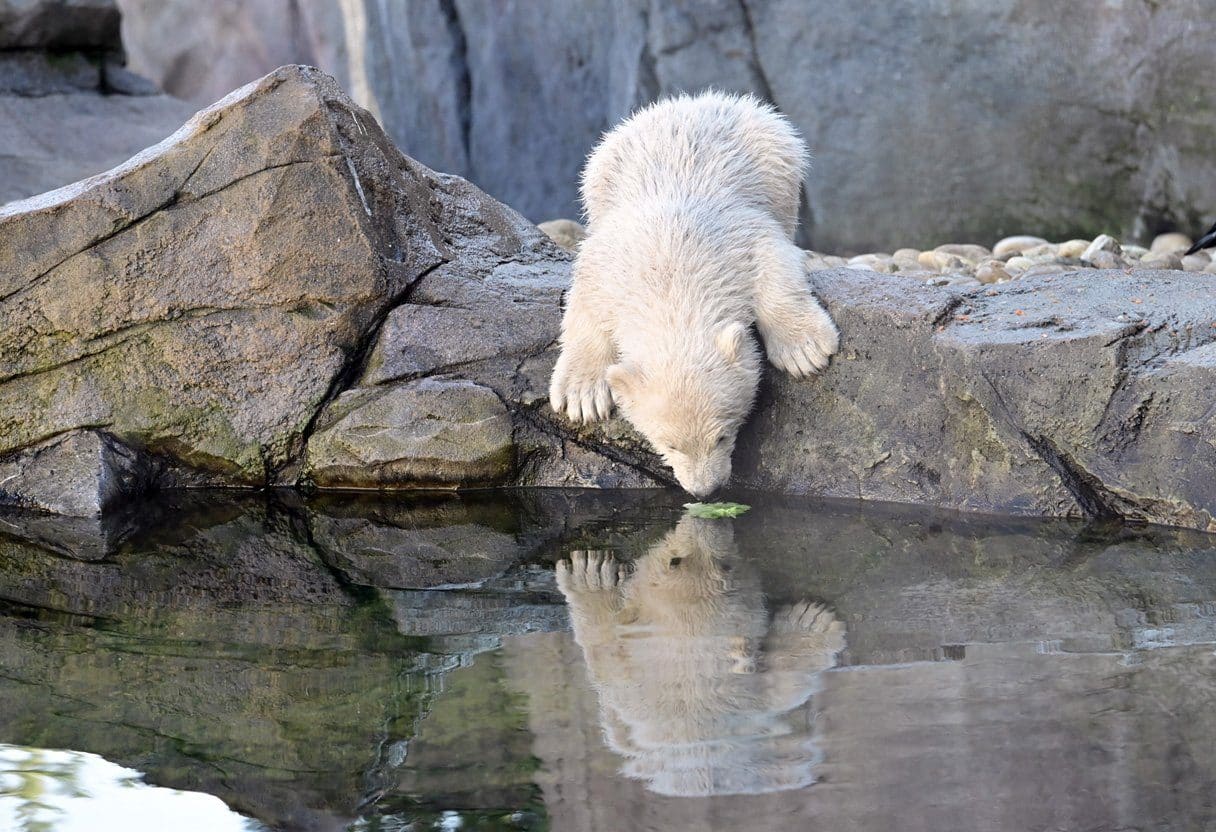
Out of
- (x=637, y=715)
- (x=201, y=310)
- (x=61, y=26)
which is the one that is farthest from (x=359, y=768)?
(x=61, y=26)

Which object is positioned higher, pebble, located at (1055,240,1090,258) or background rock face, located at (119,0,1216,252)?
background rock face, located at (119,0,1216,252)

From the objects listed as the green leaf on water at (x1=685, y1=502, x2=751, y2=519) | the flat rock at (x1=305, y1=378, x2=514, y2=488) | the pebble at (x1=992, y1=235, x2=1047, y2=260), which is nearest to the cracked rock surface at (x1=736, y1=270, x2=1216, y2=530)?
the green leaf on water at (x1=685, y1=502, x2=751, y2=519)

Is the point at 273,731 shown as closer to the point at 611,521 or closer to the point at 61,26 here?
the point at 611,521

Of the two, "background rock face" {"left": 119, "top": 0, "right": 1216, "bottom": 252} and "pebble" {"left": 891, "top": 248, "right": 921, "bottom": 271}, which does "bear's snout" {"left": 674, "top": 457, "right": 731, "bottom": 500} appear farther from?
"background rock face" {"left": 119, "top": 0, "right": 1216, "bottom": 252}

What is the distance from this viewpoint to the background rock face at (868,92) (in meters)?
9.05

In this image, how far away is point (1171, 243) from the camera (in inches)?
356

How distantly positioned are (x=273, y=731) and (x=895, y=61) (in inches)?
323

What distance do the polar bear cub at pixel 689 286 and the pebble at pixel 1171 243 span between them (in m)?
4.18

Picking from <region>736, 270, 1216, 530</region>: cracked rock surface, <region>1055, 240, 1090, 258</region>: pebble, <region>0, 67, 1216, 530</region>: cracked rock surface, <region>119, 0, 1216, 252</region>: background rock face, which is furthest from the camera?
<region>119, 0, 1216, 252</region>: background rock face

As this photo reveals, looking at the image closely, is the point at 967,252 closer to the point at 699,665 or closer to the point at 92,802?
the point at 699,665

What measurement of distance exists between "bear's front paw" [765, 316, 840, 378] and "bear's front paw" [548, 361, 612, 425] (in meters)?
0.75

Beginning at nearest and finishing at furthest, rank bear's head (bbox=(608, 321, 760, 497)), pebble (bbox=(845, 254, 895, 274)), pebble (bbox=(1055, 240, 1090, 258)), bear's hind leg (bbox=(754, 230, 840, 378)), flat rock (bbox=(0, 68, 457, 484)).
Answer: bear's head (bbox=(608, 321, 760, 497)) → bear's hind leg (bbox=(754, 230, 840, 378)) → flat rock (bbox=(0, 68, 457, 484)) → pebble (bbox=(1055, 240, 1090, 258)) → pebble (bbox=(845, 254, 895, 274))

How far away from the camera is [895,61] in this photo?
981 centimetres

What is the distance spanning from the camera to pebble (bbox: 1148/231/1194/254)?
8992 millimetres
